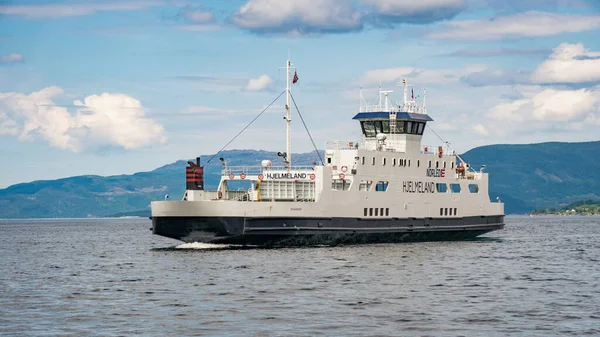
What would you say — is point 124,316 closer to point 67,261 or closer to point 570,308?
point 570,308

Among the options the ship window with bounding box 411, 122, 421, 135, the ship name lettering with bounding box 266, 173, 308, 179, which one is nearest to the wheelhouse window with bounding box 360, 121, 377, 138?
the ship window with bounding box 411, 122, 421, 135

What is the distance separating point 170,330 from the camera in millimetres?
27094

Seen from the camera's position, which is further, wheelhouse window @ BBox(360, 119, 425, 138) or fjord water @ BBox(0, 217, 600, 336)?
wheelhouse window @ BBox(360, 119, 425, 138)

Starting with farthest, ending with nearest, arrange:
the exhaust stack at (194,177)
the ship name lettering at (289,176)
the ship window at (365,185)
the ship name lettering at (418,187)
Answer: the ship name lettering at (418,187)
the ship window at (365,185)
the ship name lettering at (289,176)
the exhaust stack at (194,177)

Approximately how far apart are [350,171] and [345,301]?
84.3 feet

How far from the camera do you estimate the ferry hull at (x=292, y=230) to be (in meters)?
51.6

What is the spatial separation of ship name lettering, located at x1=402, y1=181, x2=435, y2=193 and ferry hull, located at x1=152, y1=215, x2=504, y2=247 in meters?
2.11

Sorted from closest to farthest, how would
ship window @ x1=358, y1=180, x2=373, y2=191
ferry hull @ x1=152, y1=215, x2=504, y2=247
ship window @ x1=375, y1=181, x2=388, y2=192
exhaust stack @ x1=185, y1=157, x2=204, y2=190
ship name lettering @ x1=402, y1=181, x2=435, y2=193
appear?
ferry hull @ x1=152, y1=215, x2=504, y2=247 < exhaust stack @ x1=185, y1=157, x2=204, y2=190 < ship window @ x1=358, y1=180, x2=373, y2=191 < ship window @ x1=375, y1=181, x2=388, y2=192 < ship name lettering @ x1=402, y1=181, x2=435, y2=193

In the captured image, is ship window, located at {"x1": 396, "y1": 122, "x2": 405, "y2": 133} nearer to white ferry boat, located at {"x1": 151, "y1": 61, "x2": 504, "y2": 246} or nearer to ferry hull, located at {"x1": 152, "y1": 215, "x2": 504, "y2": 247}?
white ferry boat, located at {"x1": 151, "y1": 61, "x2": 504, "y2": 246}

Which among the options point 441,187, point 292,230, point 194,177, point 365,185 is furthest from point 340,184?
point 194,177

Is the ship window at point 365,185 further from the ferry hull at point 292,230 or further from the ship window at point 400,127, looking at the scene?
the ship window at point 400,127

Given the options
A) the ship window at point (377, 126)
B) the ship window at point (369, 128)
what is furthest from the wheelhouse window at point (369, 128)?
the ship window at point (377, 126)

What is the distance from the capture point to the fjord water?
27781mm

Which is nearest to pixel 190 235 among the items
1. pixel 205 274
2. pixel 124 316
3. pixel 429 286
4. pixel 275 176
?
pixel 275 176
